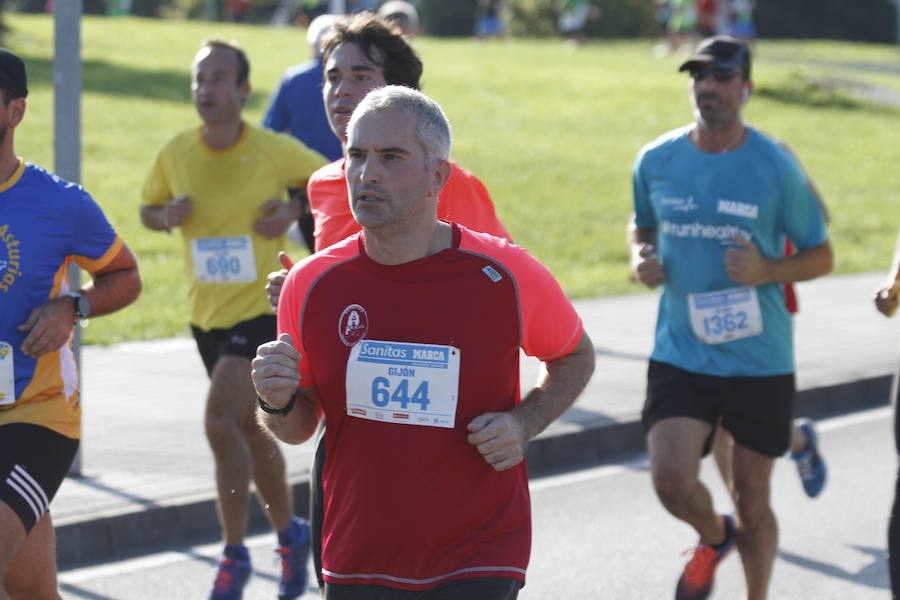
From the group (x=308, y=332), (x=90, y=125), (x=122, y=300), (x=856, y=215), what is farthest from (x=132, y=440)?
(x=90, y=125)

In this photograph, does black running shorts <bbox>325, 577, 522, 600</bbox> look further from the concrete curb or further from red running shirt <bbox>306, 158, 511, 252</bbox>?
the concrete curb

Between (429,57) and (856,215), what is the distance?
55.3 feet

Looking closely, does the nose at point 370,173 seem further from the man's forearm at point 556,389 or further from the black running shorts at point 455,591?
the black running shorts at point 455,591

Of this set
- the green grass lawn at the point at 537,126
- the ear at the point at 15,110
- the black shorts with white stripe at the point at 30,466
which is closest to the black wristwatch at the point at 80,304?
the black shorts with white stripe at the point at 30,466

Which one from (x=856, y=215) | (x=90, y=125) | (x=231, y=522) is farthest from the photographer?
(x=90, y=125)

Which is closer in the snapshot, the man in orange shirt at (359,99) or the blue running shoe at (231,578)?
the man in orange shirt at (359,99)

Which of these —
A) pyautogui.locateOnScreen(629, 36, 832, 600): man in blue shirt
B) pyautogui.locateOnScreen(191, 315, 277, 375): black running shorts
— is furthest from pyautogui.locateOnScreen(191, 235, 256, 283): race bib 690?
pyautogui.locateOnScreen(629, 36, 832, 600): man in blue shirt

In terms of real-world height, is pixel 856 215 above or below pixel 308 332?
below

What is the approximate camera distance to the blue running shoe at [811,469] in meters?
7.74

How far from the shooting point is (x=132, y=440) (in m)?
8.37

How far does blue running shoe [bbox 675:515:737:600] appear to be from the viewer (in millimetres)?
5918

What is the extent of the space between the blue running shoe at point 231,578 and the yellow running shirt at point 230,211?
95 centimetres

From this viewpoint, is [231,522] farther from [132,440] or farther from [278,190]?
[132,440]

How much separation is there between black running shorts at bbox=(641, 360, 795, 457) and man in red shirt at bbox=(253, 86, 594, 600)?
2176mm
